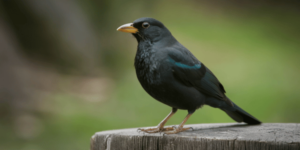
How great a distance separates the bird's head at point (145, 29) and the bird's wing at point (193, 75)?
288mm

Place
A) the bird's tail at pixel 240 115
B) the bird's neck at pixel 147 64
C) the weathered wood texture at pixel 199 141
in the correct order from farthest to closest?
the bird's tail at pixel 240 115 → the bird's neck at pixel 147 64 → the weathered wood texture at pixel 199 141

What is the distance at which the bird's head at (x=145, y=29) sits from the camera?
10.2 feet

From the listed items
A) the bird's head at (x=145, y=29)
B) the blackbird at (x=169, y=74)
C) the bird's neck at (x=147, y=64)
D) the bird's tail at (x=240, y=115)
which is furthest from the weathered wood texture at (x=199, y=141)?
the bird's head at (x=145, y=29)

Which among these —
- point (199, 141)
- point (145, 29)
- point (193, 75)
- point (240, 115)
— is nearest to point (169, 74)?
point (193, 75)

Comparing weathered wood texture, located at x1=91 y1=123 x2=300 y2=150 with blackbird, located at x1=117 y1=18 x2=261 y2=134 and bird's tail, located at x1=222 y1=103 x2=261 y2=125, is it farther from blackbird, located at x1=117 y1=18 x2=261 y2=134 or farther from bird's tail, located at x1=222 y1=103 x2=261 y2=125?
bird's tail, located at x1=222 y1=103 x2=261 y2=125

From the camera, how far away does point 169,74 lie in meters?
2.87

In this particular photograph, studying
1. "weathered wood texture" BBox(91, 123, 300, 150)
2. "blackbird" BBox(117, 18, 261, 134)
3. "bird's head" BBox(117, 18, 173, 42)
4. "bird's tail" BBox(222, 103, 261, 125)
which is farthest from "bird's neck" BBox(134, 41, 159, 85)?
"bird's tail" BBox(222, 103, 261, 125)

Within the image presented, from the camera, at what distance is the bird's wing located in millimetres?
2947

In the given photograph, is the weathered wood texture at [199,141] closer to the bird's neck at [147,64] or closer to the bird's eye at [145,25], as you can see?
the bird's neck at [147,64]

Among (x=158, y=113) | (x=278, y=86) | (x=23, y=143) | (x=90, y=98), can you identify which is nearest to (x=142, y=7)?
(x=90, y=98)

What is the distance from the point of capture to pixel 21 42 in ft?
27.4

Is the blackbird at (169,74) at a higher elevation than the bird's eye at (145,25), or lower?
lower

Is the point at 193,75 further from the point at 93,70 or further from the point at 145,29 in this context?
the point at 93,70

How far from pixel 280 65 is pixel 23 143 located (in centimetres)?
658
